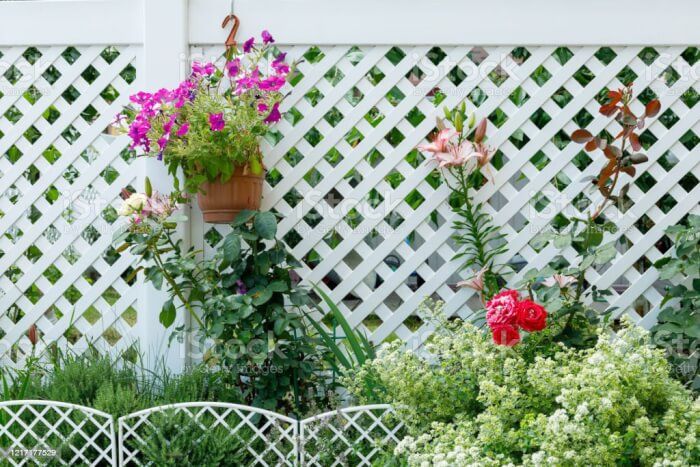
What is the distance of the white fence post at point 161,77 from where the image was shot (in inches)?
106

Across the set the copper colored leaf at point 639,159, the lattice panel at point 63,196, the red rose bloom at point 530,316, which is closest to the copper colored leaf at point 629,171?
the copper colored leaf at point 639,159

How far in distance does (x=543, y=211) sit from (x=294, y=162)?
37.2 inches

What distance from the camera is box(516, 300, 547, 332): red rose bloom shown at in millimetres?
2111

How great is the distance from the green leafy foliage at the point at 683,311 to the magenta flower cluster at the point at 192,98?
4.70 feet

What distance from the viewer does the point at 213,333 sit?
2.42m

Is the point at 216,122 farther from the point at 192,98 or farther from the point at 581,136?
the point at 581,136

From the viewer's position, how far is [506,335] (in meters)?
2.10

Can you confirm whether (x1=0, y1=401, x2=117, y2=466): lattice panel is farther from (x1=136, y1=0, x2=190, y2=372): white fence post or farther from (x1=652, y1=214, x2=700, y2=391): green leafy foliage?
(x1=652, y1=214, x2=700, y2=391): green leafy foliage

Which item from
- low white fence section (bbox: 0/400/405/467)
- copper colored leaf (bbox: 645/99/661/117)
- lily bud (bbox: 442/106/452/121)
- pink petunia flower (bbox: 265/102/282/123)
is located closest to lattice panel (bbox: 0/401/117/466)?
low white fence section (bbox: 0/400/405/467)

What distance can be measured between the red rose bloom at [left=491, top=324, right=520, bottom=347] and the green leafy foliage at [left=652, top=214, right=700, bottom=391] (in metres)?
0.65

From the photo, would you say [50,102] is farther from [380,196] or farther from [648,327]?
[648,327]

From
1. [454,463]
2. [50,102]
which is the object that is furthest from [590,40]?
[50,102]

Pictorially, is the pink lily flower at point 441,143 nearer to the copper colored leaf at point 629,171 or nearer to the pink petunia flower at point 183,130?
the copper colored leaf at point 629,171

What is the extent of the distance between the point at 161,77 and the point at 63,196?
605 mm
